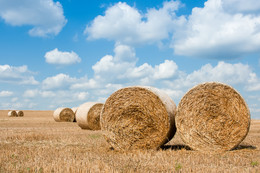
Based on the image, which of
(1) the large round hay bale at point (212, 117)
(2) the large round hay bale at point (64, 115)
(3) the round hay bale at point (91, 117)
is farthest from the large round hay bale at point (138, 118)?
(2) the large round hay bale at point (64, 115)

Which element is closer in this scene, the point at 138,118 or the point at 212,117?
the point at 212,117

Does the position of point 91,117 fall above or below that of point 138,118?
above

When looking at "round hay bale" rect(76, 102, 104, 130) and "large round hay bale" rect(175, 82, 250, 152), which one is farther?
"round hay bale" rect(76, 102, 104, 130)

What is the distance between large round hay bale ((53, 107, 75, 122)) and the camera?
25.1 metres

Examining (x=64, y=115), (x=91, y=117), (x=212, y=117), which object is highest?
(x=64, y=115)

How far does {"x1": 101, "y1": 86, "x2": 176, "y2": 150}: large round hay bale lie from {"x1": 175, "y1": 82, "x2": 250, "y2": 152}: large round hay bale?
0.43m

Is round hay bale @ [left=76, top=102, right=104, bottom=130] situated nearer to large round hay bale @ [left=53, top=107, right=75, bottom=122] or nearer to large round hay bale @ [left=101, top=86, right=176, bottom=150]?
large round hay bale @ [left=101, top=86, right=176, bottom=150]

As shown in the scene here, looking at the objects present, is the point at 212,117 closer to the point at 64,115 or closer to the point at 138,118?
the point at 138,118

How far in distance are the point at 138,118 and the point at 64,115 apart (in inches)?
717

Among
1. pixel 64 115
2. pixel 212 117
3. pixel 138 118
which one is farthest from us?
pixel 64 115

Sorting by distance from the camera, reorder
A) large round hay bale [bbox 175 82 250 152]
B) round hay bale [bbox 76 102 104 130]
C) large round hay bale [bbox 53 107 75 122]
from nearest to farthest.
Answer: large round hay bale [bbox 175 82 250 152] < round hay bale [bbox 76 102 104 130] < large round hay bale [bbox 53 107 75 122]

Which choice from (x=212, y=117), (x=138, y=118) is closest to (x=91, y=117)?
(x=138, y=118)

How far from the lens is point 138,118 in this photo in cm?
814

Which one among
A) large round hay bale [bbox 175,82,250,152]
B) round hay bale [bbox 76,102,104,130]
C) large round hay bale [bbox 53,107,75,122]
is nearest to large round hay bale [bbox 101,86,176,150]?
large round hay bale [bbox 175,82,250,152]
